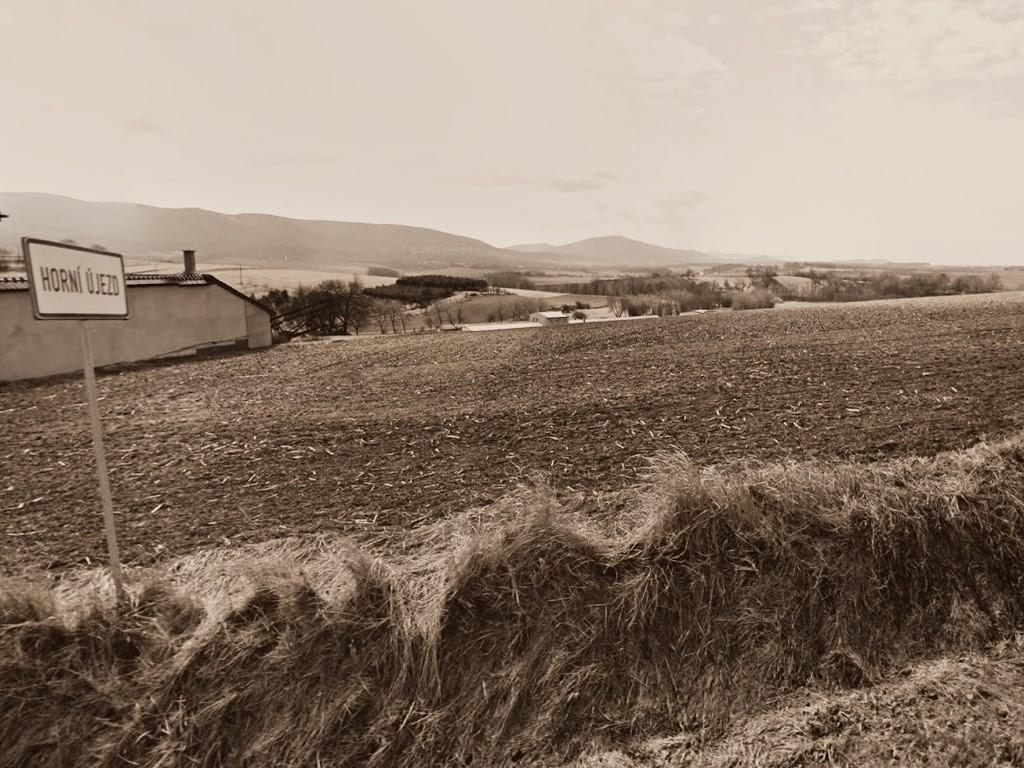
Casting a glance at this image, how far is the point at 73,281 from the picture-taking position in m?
3.21

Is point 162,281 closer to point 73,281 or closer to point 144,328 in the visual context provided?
point 144,328

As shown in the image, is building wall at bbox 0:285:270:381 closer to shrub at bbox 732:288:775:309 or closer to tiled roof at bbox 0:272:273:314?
tiled roof at bbox 0:272:273:314

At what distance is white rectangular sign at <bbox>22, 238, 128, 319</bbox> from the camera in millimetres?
2967

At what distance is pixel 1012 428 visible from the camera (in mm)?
6566

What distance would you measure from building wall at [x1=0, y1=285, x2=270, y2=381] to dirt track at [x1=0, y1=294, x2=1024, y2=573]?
1530 mm

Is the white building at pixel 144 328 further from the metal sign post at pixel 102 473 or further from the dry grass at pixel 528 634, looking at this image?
the dry grass at pixel 528 634

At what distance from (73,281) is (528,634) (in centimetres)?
339

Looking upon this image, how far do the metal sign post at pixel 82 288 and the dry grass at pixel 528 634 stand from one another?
0.68 m

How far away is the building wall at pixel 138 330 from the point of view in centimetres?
1417

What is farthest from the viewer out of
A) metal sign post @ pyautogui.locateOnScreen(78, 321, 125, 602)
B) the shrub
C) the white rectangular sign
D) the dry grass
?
the shrub

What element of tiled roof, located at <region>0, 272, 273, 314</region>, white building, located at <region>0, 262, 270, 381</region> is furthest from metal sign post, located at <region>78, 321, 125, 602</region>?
tiled roof, located at <region>0, 272, 273, 314</region>


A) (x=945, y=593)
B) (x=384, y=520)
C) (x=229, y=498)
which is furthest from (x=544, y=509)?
(x=229, y=498)

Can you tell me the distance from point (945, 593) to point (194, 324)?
21579 millimetres

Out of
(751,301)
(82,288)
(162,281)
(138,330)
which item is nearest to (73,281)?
(82,288)
